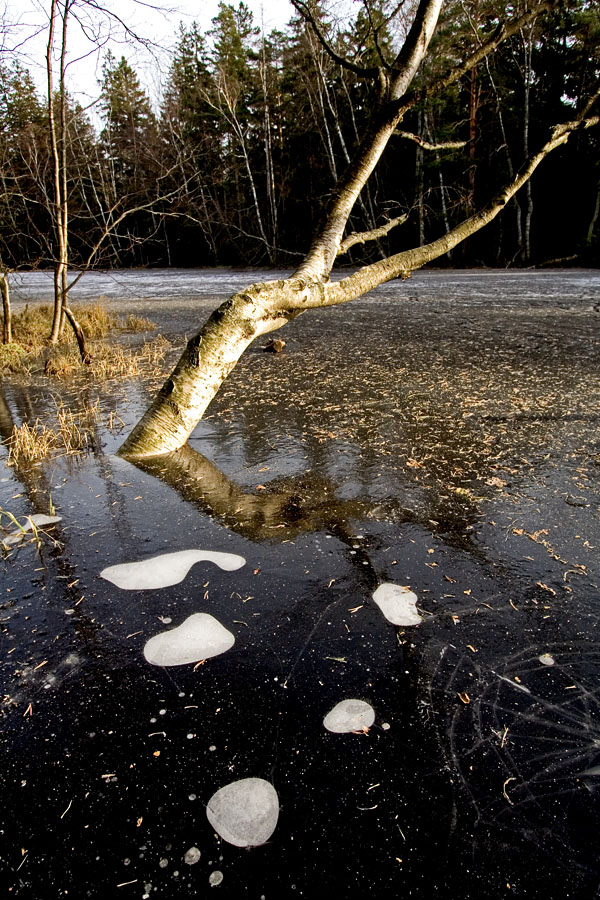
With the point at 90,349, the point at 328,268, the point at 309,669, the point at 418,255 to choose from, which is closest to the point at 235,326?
the point at 328,268

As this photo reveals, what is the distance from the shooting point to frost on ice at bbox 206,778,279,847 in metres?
1.27

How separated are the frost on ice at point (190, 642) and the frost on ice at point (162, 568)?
0.32 meters

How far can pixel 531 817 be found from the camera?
1279mm

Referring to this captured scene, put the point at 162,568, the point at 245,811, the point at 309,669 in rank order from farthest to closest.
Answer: the point at 162,568
the point at 309,669
the point at 245,811

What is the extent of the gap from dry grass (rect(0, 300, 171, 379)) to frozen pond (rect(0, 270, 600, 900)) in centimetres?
309

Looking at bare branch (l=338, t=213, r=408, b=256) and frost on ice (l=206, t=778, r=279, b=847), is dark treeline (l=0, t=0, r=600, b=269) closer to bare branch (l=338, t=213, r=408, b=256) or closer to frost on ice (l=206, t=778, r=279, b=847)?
bare branch (l=338, t=213, r=408, b=256)

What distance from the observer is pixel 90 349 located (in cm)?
808

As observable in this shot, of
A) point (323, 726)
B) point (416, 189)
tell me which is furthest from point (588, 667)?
point (416, 189)

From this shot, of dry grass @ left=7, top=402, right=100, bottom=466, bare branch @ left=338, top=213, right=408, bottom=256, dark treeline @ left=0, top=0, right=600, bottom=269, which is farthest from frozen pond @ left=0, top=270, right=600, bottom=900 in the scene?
dark treeline @ left=0, top=0, right=600, bottom=269

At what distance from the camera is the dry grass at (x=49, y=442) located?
386cm

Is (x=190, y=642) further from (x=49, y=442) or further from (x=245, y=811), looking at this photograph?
(x=49, y=442)

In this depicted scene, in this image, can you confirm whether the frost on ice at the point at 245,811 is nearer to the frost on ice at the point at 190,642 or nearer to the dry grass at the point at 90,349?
the frost on ice at the point at 190,642

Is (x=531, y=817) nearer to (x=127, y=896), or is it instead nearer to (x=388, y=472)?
(x=127, y=896)

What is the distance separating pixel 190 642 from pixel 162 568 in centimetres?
55
